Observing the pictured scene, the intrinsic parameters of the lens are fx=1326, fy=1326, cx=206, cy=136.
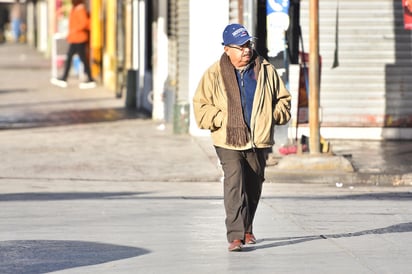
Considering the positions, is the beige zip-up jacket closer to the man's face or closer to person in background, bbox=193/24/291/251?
person in background, bbox=193/24/291/251

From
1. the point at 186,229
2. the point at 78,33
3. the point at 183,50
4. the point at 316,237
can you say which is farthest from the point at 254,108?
the point at 78,33

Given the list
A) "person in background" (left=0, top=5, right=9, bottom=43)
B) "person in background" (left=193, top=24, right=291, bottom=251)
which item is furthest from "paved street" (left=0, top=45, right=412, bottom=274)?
"person in background" (left=0, top=5, right=9, bottom=43)

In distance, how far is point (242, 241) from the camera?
977cm

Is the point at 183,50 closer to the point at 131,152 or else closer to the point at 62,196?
the point at 131,152

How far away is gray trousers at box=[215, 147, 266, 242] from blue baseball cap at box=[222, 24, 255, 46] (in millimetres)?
796

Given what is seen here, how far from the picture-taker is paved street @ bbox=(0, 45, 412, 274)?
9.50 m

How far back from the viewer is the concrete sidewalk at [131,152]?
14836 millimetres

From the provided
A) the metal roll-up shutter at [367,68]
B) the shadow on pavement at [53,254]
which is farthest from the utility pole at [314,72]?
the shadow on pavement at [53,254]

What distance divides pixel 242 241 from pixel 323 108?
881cm

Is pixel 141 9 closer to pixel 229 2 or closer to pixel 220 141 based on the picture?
pixel 229 2

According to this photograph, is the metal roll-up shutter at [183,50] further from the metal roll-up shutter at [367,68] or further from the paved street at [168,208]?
the metal roll-up shutter at [367,68]

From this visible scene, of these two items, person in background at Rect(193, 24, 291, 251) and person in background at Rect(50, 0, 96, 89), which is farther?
person in background at Rect(50, 0, 96, 89)

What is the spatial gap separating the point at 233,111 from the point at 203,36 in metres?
9.21

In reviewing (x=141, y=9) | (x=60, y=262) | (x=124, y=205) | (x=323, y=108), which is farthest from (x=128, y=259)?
(x=141, y=9)
